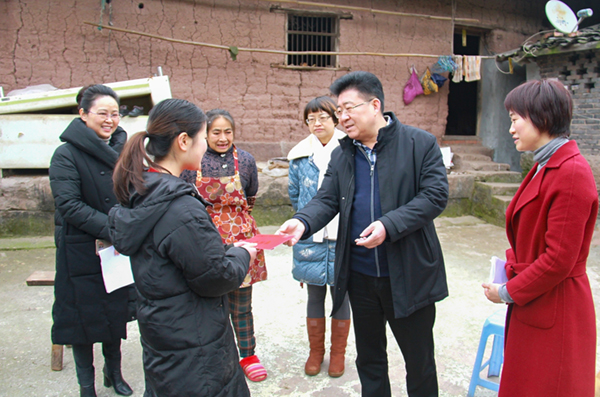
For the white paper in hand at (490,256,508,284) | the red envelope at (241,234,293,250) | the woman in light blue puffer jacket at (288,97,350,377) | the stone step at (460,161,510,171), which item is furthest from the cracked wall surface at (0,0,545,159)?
the white paper in hand at (490,256,508,284)

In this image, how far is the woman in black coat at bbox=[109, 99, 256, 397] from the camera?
5.04 ft

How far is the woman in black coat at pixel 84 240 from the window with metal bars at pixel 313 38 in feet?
18.5

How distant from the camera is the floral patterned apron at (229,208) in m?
2.84

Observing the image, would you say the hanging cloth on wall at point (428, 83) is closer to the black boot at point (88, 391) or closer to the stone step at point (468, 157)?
the stone step at point (468, 157)

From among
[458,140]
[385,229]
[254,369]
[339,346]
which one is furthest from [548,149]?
[458,140]

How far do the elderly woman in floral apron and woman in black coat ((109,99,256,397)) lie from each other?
1.17 m

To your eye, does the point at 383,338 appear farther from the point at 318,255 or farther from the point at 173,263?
the point at 173,263

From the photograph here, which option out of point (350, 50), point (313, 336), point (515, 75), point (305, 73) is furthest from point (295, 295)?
point (515, 75)

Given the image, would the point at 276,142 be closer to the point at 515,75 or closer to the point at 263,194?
the point at 263,194

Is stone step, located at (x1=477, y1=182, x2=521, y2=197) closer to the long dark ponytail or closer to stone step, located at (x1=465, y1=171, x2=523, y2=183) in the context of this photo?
stone step, located at (x1=465, y1=171, x2=523, y2=183)

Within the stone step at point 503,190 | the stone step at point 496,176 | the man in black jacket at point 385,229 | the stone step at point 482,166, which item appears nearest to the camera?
the man in black jacket at point 385,229

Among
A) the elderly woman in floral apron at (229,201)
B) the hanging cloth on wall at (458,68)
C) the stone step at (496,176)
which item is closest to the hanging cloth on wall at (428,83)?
the hanging cloth on wall at (458,68)

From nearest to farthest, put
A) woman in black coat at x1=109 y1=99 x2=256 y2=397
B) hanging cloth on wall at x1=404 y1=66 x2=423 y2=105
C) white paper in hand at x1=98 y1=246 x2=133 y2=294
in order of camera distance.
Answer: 1. woman in black coat at x1=109 y1=99 x2=256 y2=397
2. white paper in hand at x1=98 y1=246 x2=133 y2=294
3. hanging cloth on wall at x1=404 y1=66 x2=423 y2=105

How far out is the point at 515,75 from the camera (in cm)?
901
